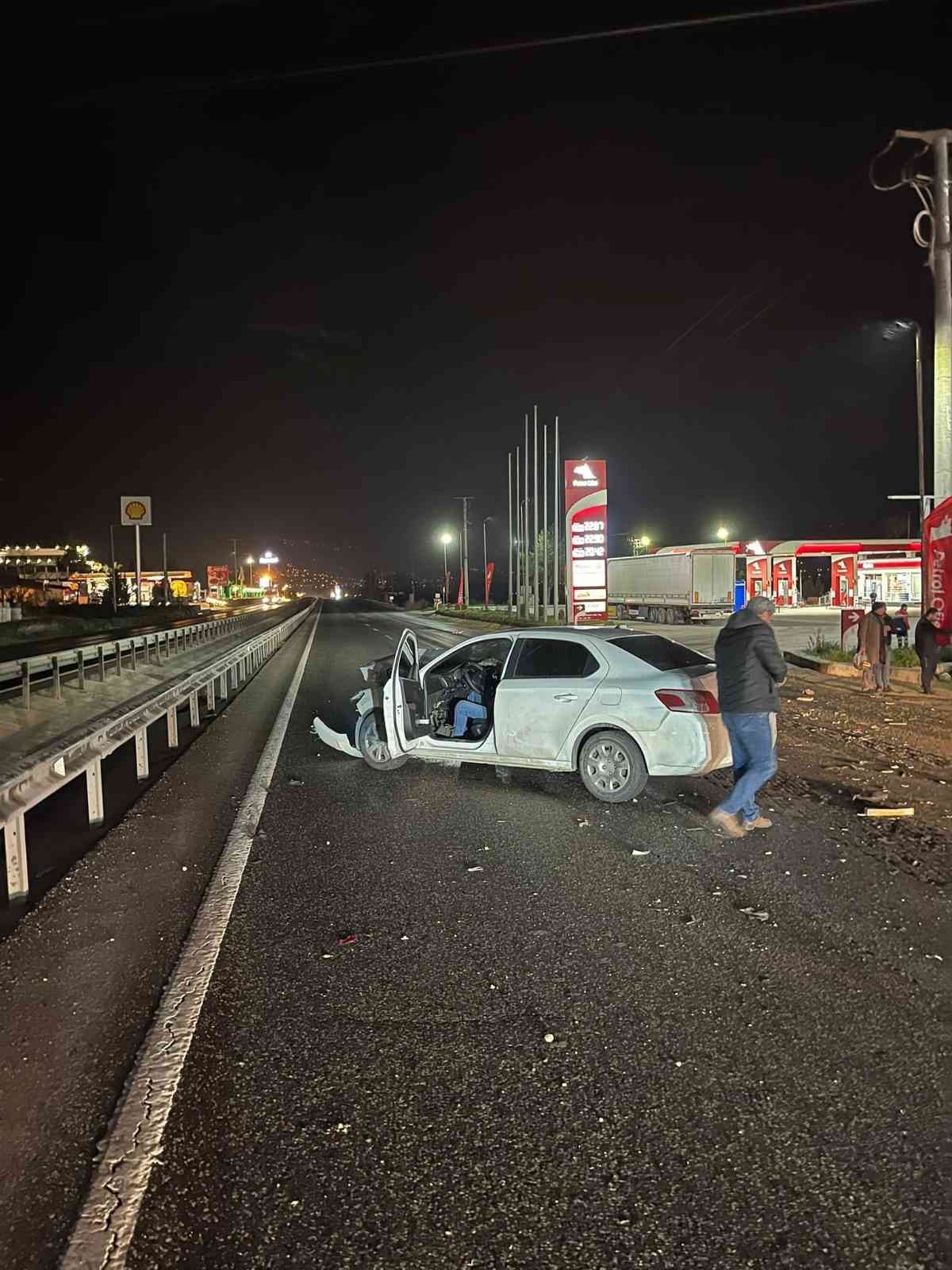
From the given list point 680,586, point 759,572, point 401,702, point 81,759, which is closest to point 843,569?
point 759,572

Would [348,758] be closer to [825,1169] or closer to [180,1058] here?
[180,1058]

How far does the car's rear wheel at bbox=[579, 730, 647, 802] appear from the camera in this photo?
7.97 m

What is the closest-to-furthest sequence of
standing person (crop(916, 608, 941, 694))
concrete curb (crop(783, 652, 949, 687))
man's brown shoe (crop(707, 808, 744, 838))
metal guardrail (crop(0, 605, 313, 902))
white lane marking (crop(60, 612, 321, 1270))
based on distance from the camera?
white lane marking (crop(60, 612, 321, 1270)), metal guardrail (crop(0, 605, 313, 902)), man's brown shoe (crop(707, 808, 744, 838)), standing person (crop(916, 608, 941, 694)), concrete curb (crop(783, 652, 949, 687))

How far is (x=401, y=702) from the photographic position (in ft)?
30.1

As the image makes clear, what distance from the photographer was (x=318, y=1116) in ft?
11.1

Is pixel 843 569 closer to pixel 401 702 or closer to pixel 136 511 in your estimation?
pixel 136 511

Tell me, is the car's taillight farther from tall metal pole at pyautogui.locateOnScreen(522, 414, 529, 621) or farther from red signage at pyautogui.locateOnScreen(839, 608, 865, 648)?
tall metal pole at pyautogui.locateOnScreen(522, 414, 529, 621)

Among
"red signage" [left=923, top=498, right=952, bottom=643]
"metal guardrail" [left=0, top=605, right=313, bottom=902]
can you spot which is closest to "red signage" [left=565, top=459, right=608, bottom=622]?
"red signage" [left=923, top=498, right=952, bottom=643]

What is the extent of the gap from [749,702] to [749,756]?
0.42 meters

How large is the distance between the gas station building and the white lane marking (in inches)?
2056

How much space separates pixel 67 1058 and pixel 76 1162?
0.82 m

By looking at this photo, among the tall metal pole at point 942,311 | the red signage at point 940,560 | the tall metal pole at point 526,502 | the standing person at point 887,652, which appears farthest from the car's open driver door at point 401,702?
the tall metal pole at point 526,502

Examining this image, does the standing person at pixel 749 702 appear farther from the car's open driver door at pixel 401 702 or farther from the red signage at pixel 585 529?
the red signage at pixel 585 529

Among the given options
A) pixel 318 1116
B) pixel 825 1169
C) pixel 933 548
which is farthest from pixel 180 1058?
pixel 933 548
